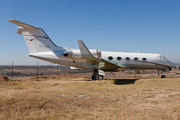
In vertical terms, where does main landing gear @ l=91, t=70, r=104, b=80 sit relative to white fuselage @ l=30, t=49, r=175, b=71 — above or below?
below

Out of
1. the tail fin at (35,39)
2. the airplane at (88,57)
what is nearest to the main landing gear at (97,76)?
the airplane at (88,57)

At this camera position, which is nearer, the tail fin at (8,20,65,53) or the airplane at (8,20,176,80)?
the tail fin at (8,20,65,53)

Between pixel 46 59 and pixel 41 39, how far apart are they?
2488 mm

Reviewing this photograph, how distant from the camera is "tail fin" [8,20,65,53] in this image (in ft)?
57.2

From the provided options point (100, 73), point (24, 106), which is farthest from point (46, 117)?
point (100, 73)

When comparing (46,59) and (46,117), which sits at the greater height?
(46,59)

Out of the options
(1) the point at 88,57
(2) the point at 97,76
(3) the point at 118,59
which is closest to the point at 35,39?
(1) the point at 88,57

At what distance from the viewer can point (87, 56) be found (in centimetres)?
1599

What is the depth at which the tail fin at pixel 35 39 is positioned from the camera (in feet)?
57.2

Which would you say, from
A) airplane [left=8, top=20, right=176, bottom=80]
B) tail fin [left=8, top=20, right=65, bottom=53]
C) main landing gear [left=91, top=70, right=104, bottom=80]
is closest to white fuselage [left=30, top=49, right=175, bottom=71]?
airplane [left=8, top=20, right=176, bottom=80]

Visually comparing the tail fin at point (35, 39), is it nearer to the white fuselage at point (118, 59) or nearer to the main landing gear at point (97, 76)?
the white fuselage at point (118, 59)

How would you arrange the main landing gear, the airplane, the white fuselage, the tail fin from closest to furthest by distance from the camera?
the tail fin < the airplane < the white fuselage < the main landing gear

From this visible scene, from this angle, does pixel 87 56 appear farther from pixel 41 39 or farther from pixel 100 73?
pixel 41 39

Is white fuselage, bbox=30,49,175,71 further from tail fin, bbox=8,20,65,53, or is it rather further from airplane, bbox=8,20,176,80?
tail fin, bbox=8,20,65,53
